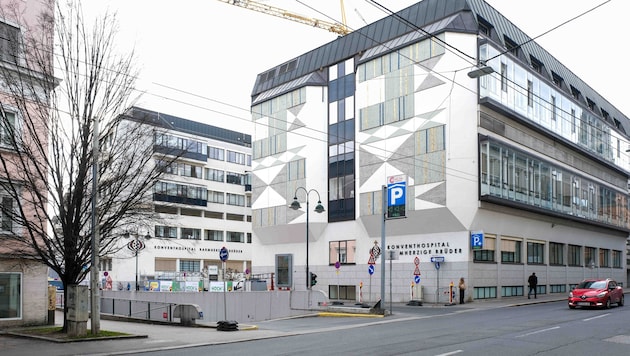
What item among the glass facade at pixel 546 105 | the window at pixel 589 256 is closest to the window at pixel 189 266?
the window at pixel 589 256

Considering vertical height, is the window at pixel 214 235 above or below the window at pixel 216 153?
below

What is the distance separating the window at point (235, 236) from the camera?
83831mm

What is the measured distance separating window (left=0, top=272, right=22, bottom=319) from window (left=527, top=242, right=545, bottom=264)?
33862 mm

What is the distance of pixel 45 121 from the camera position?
1873cm

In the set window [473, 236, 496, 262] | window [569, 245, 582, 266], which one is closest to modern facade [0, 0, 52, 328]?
window [473, 236, 496, 262]

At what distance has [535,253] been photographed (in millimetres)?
44406

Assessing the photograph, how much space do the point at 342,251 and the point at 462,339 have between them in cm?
2951

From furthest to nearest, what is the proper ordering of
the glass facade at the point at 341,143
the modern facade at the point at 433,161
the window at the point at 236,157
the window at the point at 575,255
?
the window at the point at 236,157 < the window at the point at 575,255 < the glass facade at the point at 341,143 < the modern facade at the point at 433,161

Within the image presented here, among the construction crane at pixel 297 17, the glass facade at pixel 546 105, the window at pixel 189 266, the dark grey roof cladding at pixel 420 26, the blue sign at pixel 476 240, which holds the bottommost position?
the window at pixel 189 266

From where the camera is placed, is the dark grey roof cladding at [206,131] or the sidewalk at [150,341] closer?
the sidewalk at [150,341]

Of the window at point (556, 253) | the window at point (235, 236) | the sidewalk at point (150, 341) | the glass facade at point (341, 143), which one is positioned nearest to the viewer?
the sidewalk at point (150, 341)

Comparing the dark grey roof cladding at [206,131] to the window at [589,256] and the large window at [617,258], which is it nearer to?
the window at [589,256]

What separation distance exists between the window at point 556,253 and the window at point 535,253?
5.24 feet

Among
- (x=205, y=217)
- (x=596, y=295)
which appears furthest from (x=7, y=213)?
(x=205, y=217)
